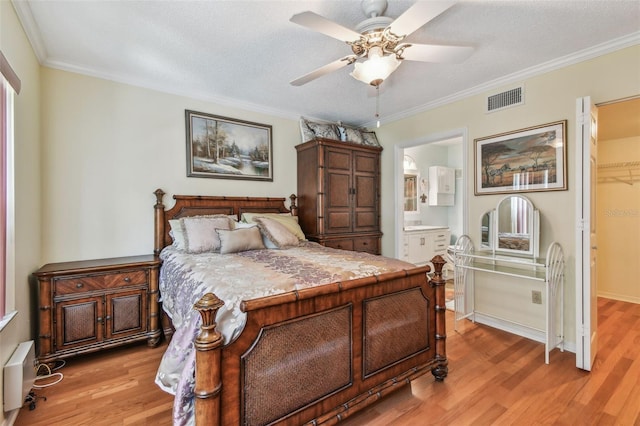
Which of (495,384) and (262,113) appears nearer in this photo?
(495,384)

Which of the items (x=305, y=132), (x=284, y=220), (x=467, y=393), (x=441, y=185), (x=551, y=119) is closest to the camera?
(x=467, y=393)

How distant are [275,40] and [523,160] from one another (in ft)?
8.42

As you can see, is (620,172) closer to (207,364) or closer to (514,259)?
(514,259)

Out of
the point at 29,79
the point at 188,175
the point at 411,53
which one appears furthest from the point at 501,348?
the point at 29,79

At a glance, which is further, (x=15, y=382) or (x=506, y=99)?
(x=506, y=99)

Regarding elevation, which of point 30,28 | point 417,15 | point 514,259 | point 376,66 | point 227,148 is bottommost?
point 514,259

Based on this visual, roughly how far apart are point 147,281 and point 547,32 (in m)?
3.84

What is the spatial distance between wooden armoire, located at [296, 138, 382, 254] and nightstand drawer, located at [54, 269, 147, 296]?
1.97 metres

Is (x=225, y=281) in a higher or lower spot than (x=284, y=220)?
lower

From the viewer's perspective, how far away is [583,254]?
2.19 metres

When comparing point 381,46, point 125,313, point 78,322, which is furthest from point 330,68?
point 78,322

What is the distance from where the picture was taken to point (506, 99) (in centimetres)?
299

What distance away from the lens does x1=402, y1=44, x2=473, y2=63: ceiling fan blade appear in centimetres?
184

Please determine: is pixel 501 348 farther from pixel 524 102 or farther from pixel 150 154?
pixel 150 154
